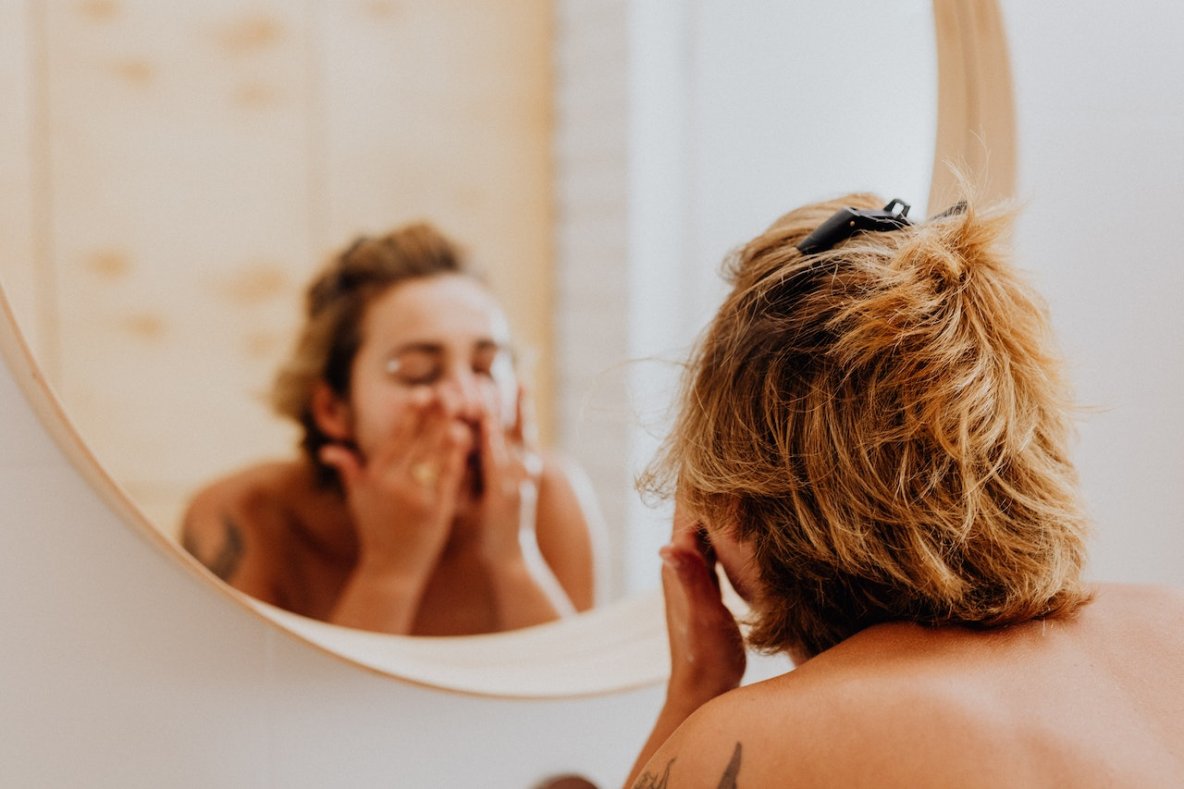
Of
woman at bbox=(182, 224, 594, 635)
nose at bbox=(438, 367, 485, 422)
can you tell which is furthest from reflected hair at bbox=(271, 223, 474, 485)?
nose at bbox=(438, 367, 485, 422)

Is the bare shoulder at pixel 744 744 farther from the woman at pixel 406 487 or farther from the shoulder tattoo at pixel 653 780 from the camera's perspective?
the woman at pixel 406 487

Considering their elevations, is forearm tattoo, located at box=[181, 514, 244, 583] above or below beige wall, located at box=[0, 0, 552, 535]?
below

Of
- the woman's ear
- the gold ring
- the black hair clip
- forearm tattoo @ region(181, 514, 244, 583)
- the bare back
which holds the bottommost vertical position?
forearm tattoo @ region(181, 514, 244, 583)

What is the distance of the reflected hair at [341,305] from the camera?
3.41ft

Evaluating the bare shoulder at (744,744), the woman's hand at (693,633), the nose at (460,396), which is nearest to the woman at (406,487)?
the nose at (460,396)

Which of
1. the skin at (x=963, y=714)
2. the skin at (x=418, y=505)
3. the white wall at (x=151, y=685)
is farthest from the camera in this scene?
the skin at (x=418, y=505)

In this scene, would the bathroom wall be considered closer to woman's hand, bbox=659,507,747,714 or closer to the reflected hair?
woman's hand, bbox=659,507,747,714

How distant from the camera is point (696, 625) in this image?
21.4 inches

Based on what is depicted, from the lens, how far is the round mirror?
2.99 feet

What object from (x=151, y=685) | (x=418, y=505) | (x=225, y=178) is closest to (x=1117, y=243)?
(x=418, y=505)

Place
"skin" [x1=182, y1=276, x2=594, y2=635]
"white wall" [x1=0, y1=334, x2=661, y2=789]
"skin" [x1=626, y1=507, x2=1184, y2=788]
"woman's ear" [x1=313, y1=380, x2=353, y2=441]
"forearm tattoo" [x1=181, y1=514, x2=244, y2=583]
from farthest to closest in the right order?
"woman's ear" [x1=313, y1=380, x2=353, y2=441]
"skin" [x1=182, y1=276, x2=594, y2=635]
"forearm tattoo" [x1=181, y1=514, x2=244, y2=583]
"white wall" [x1=0, y1=334, x2=661, y2=789]
"skin" [x1=626, y1=507, x2=1184, y2=788]

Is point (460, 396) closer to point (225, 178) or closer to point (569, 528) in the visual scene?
point (569, 528)

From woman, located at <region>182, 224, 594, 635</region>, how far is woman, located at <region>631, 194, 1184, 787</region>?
44 cm

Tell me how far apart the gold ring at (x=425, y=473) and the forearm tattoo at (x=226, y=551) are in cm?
16
